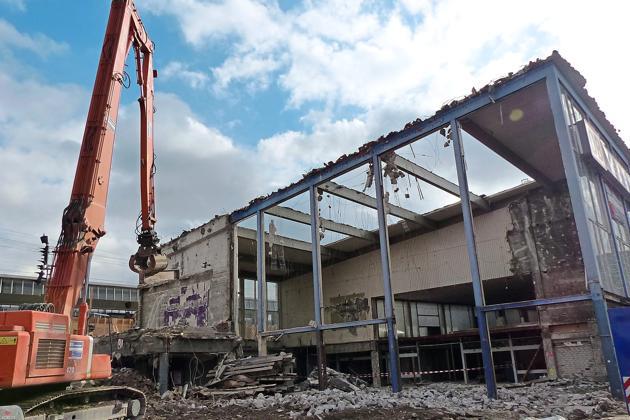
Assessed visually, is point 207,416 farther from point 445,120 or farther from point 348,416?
point 445,120

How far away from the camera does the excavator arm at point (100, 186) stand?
812cm

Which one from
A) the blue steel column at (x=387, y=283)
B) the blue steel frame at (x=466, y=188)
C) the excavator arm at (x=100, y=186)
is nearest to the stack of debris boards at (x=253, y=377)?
the blue steel frame at (x=466, y=188)

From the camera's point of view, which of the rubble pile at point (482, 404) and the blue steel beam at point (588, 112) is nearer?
the rubble pile at point (482, 404)

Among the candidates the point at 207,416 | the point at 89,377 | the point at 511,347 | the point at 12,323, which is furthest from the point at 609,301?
the point at 12,323

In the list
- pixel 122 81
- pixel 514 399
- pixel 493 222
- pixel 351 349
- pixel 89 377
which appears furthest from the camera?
pixel 351 349

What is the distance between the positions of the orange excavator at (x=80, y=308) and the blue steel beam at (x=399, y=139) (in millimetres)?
9244

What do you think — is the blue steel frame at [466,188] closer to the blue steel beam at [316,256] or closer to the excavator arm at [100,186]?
the blue steel beam at [316,256]

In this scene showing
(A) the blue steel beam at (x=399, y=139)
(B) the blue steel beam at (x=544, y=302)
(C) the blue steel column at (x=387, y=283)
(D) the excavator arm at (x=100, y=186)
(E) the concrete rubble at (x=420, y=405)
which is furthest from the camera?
(C) the blue steel column at (x=387, y=283)

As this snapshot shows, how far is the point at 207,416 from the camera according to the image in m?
11.7

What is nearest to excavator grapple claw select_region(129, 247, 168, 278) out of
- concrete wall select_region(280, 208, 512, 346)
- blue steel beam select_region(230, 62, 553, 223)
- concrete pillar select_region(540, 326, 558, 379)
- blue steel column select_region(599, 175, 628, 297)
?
blue steel beam select_region(230, 62, 553, 223)

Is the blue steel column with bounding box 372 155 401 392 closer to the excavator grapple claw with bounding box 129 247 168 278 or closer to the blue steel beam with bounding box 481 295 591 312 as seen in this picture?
the blue steel beam with bounding box 481 295 591 312

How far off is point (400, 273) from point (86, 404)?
19.1m

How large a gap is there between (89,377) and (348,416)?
5.32 metres

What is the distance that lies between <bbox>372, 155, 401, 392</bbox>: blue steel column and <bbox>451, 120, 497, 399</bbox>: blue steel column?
2810 mm
